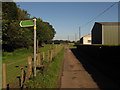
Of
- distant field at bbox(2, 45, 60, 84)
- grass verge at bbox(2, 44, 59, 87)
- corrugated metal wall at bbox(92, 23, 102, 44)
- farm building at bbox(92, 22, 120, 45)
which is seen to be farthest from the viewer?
corrugated metal wall at bbox(92, 23, 102, 44)

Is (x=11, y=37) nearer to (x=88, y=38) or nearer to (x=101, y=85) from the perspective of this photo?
(x=101, y=85)

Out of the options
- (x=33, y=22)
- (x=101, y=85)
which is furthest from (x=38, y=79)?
(x=101, y=85)

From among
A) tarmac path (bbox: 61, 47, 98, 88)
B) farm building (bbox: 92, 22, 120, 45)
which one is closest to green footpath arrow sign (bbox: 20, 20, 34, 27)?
tarmac path (bbox: 61, 47, 98, 88)

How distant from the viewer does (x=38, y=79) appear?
6.44 metres

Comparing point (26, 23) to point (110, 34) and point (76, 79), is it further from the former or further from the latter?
point (110, 34)

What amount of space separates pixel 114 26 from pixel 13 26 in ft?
74.4

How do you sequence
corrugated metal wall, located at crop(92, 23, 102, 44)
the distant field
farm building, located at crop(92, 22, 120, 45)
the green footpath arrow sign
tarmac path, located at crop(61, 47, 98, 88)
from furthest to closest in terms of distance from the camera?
corrugated metal wall, located at crop(92, 23, 102, 44) → farm building, located at crop(92, 22, 120, 45) → the distant field → tarmac path, located at crop(61, 47, 98, 88) → the green footpath arrow sign

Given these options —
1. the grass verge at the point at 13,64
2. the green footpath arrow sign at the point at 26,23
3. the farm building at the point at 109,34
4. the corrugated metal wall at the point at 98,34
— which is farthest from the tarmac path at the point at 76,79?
the corrugated metal wall at the point at 98,34

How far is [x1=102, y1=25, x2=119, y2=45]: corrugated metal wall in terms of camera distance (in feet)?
113

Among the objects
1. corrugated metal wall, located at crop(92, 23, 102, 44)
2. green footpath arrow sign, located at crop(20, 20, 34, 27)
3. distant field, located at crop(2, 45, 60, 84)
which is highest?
corrugated metal wall, located at crop(92, 23, 102, 44)

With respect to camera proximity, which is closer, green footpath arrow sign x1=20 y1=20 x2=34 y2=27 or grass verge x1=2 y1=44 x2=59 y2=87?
green footpath arrow sign x1=20 y1=20 x2=34 y2=27

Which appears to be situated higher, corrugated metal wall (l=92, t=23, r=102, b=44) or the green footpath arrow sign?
corrugated metal wall (l=92, t=23, r=102, b=44)

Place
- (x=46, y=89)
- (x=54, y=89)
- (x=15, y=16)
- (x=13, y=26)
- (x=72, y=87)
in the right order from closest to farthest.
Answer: (x=46, y=89) < (x=54, y=89) < (x=72, y=87) < (x=13, y=26) < (x=15, y=16)

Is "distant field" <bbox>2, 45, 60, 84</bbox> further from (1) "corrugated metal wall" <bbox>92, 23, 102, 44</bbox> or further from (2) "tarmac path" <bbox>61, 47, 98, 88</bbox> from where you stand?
(1) "corrugated metal wall" <bbox>92, 23, 102, 44</bbox>
